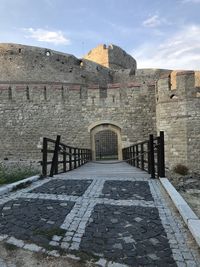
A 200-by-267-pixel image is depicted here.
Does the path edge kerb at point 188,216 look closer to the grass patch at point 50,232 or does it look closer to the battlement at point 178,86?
the grass patch at point 50,232

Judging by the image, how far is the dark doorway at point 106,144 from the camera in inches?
716

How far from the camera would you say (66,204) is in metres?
3.29

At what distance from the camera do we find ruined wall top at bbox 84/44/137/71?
80.4ft

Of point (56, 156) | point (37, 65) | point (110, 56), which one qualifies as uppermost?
point (110, 56)

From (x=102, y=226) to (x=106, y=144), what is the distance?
624 inches

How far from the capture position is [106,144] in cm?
1844

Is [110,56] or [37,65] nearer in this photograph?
[37,65]

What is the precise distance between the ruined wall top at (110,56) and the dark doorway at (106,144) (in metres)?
8.62

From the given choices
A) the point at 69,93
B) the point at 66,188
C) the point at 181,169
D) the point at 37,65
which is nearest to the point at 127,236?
the point at 66,188

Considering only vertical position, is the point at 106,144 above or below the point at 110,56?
below

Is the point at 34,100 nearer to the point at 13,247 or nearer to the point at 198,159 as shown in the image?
the point at 198,159

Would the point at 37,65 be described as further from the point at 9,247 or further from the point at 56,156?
the point at 9,247

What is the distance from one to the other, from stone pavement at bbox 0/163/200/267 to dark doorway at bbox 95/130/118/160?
1415 centimetres

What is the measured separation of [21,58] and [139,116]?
8.60 metres
